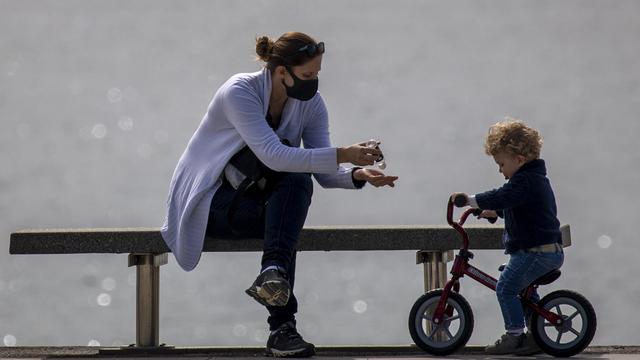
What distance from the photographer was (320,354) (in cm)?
634

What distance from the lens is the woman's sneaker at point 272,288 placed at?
18.0ft

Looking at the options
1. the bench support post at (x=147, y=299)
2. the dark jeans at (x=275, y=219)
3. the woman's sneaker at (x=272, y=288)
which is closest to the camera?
the woman's sneaker at (x=272, y=288)

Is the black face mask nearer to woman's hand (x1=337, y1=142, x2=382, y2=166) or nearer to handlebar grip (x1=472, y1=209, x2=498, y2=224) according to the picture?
woman's hand (x1=337, y1=142, x2=382, y2=166)

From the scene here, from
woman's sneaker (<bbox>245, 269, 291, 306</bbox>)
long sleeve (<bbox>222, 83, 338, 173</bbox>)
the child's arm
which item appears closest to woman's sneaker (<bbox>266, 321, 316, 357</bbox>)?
woman's sneaker (<bbox>245, 269, 291, 306</bbox>)

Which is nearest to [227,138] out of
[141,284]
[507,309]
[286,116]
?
[286,116]

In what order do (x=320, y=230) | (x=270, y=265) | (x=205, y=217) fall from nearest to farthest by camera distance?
(x=270, y=265) → (x=205, y=217) → (x=320, y=230)

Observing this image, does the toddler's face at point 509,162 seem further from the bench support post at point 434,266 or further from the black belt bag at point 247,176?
the black belt bag at point 247,176

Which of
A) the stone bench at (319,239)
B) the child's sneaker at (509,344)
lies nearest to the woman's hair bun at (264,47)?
the stone bench at (319,239)

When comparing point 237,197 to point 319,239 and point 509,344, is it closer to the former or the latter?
point 319,239

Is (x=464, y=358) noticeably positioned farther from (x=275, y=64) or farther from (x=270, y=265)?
(x=275, y=64)

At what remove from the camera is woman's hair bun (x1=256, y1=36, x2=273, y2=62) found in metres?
5.98

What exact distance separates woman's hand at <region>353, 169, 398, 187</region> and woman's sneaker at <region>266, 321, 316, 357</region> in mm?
754

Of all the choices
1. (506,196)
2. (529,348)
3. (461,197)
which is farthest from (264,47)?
(529,348)

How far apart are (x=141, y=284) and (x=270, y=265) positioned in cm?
132
